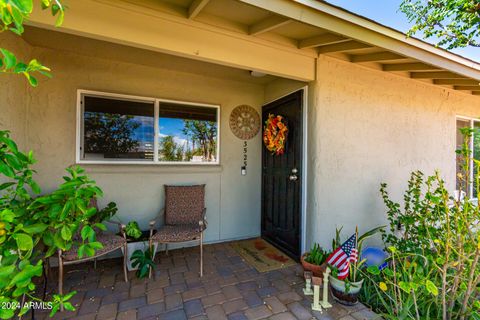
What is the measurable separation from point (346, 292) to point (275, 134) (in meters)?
2.05

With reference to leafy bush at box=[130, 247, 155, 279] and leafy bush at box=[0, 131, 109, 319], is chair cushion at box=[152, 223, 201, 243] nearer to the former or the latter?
leafy bush at box=[130, 247, 155, 279]

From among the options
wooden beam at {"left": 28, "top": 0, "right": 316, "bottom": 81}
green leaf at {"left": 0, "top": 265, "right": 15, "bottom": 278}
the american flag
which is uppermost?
wooden beam at {"left": 28, "top": 0, "right": 316, "bottom": 81}

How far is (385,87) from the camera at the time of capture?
3.18m

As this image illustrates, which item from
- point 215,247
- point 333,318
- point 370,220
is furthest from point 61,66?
point 370,220

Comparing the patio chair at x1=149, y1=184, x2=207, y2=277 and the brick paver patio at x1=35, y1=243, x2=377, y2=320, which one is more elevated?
the patio chair at x1=149, y1=184, x2=207, y2=277

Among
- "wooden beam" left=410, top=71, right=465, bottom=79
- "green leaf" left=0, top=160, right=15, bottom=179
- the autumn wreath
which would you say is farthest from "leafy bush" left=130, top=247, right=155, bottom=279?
"wooden beam" left=410, top=71, right=465, bottom=79

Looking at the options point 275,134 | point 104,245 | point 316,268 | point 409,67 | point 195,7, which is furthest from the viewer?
point 275,134

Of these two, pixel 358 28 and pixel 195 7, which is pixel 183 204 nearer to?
pixel 195 7

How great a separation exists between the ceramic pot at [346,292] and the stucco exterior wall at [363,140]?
67cm

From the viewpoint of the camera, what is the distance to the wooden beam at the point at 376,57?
99.6 inches

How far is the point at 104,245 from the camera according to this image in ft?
7.44

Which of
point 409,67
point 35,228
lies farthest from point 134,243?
point 409,67

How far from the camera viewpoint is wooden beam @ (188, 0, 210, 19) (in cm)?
183

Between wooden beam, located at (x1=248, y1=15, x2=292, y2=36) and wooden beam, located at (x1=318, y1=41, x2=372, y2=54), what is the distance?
0.80 meters
